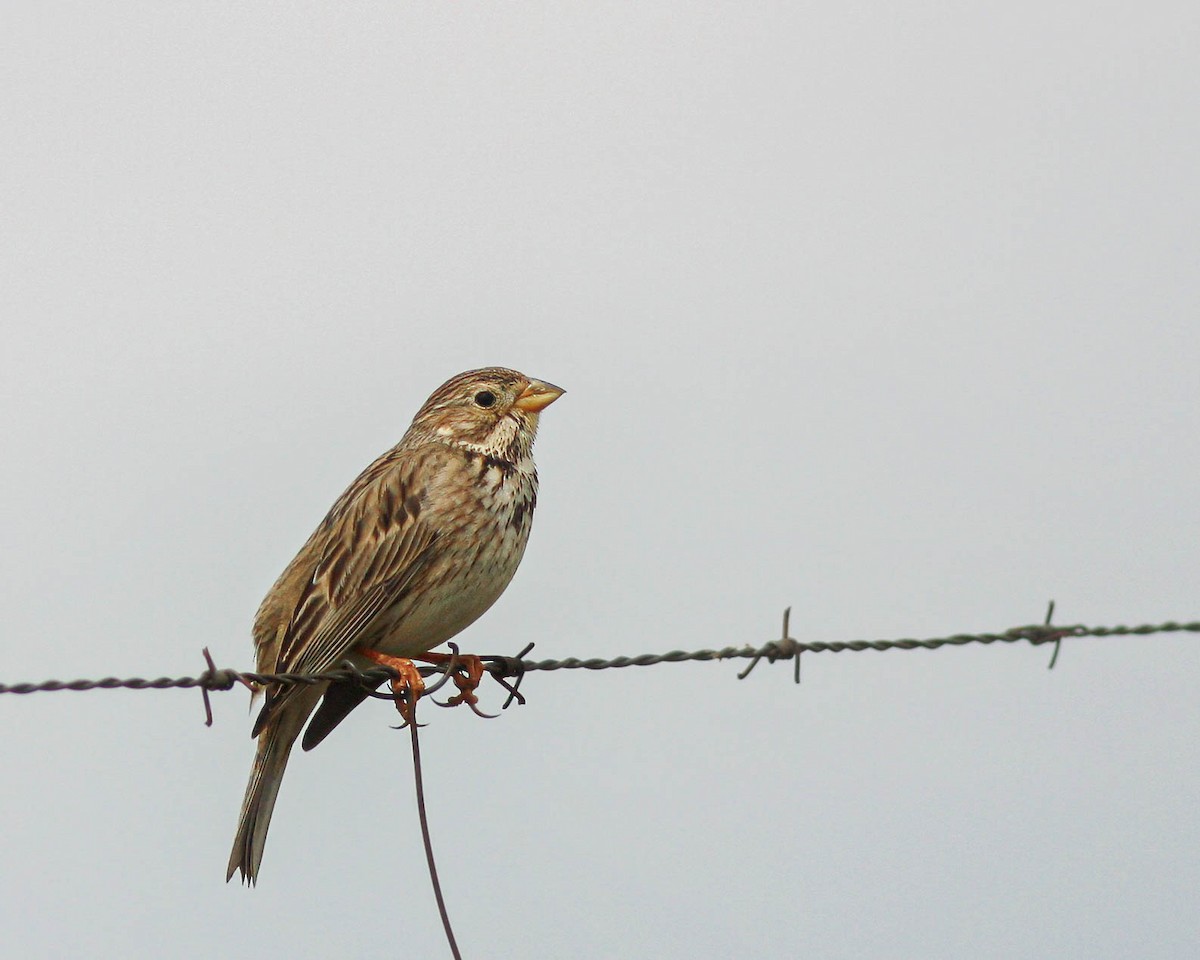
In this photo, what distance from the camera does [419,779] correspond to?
5270 mm

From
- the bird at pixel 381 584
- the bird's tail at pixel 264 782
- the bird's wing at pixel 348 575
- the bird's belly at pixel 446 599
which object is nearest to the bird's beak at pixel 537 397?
the bird at pixel 381 584

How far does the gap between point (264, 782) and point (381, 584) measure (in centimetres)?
93

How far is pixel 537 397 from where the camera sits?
7.93 m

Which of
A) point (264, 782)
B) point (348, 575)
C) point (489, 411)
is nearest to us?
point (264, 782)

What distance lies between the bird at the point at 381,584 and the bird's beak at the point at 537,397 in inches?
15.1

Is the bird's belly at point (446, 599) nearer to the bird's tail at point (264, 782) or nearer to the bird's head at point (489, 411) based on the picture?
the bird's tail at point (264, 782)

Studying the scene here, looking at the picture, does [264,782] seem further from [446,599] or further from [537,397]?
[537,397]

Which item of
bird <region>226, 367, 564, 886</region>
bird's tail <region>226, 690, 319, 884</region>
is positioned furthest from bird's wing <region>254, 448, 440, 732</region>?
bird's tail <region>226, 690, 319, 884</region>

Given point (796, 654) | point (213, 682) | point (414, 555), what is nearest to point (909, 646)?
point (796, 654)

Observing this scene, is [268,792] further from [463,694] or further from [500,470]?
[500,470]

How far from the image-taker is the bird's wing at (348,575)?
700 centimetres

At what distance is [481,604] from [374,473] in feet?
3.11

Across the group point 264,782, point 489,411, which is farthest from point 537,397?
point 264,782

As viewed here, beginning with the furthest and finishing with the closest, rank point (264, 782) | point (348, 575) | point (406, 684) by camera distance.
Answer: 1. point (348, 575)
2. point (264, 782)
3. point (406, 684)
